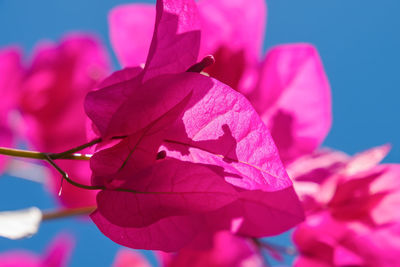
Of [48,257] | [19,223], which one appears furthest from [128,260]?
[19,223]

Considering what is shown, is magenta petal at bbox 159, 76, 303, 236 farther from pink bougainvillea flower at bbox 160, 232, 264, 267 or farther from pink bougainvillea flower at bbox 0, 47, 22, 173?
pink bougainvillea flower at bbox 0, 47, 22, 173

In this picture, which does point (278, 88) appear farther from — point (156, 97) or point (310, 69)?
point (156, 97)

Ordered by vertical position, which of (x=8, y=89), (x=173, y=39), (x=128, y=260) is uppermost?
(x=173, y=39)

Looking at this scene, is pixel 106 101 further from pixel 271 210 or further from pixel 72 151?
pixel 271 210

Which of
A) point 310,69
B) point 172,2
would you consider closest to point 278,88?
point 310,69

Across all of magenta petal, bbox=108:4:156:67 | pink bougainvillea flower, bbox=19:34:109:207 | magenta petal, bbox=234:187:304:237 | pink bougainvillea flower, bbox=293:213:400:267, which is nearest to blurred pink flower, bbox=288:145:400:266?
pink bougainvillea flower, bbox=293:213:400:267

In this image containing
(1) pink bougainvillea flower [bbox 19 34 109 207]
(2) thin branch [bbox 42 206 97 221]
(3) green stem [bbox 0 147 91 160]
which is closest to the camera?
(3) green stem [bbox 0 147 91 160]
